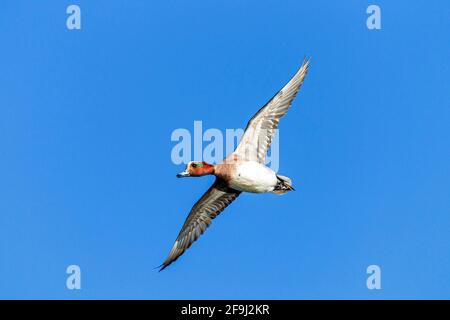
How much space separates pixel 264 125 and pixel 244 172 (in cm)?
87

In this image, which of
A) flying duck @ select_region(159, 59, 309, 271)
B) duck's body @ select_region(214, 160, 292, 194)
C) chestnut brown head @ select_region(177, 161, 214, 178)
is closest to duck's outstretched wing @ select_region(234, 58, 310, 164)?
flying duck @ select_region(159, 59, 309, 271)

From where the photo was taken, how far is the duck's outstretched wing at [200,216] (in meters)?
15.6

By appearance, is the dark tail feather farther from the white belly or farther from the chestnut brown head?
the chestnut brown head

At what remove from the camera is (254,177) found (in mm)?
14836

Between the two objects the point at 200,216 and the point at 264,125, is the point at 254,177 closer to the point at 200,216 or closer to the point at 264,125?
the point at 264,125

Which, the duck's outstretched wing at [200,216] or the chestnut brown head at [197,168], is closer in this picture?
the chestnut brown head at [197,168]

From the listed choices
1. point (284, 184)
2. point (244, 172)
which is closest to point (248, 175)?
point (244, 172)

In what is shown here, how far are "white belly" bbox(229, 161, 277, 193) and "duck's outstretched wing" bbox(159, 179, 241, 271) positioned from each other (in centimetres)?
58

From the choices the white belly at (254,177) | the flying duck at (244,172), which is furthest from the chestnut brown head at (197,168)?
the white belly at (254,177)

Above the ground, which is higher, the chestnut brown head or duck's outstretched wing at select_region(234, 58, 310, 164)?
duck's outstretched wing at select_region(234, 58, 310, 164)

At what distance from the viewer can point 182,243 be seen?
15.9 metres

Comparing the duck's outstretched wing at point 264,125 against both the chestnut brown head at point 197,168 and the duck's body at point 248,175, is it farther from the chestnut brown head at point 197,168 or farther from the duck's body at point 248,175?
the chestnut brown head at point 197,168

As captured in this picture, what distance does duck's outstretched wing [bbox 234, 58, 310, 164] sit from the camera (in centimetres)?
1523
